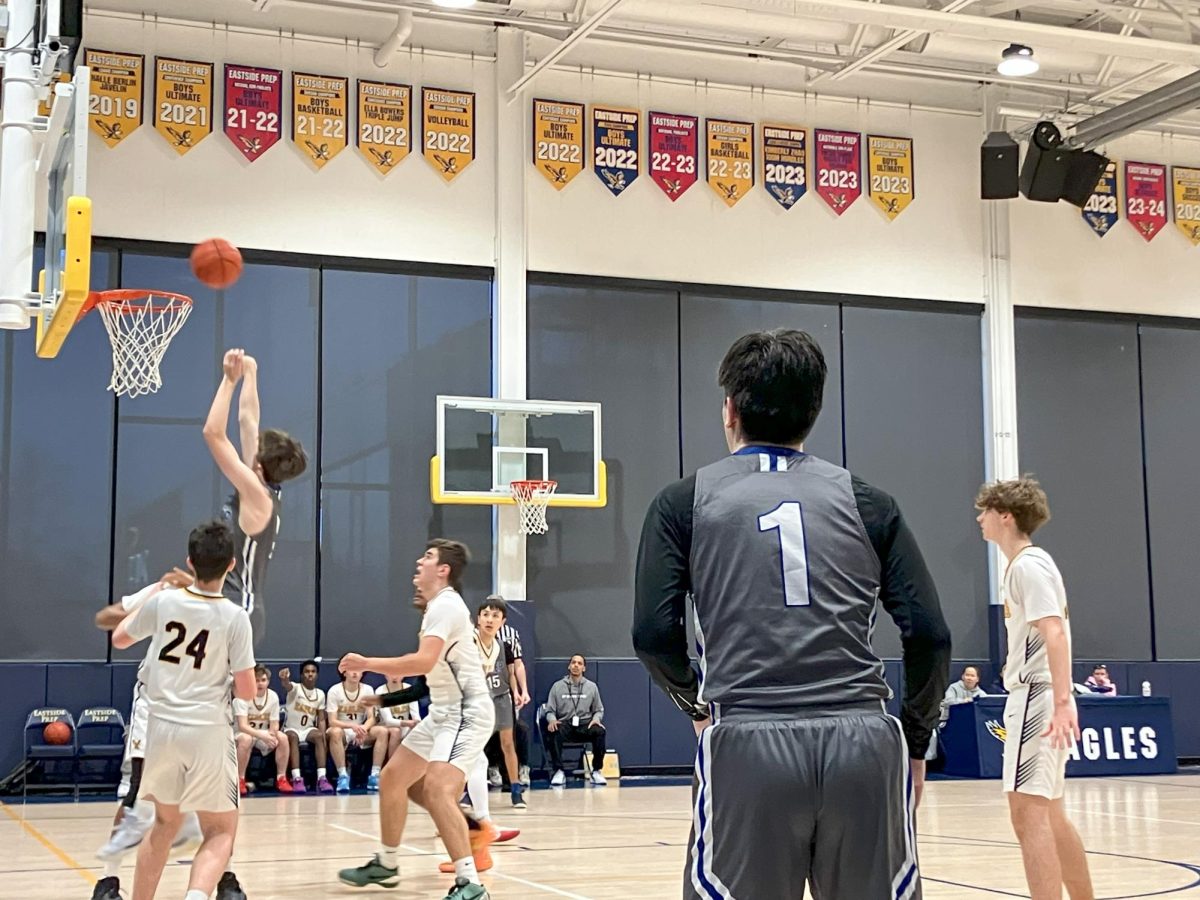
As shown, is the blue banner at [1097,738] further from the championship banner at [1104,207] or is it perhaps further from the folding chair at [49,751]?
the folding chair at [49,751]

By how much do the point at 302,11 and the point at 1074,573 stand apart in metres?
11.9

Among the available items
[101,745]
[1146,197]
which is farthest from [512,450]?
[1146,197]

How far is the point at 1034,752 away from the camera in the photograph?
546 cm

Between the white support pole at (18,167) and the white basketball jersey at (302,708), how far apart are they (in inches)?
335

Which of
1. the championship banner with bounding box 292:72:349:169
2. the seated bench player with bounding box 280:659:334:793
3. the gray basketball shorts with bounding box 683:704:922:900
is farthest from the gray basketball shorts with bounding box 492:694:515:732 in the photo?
the gray basketball shorts with bounding box 683:704:922:900

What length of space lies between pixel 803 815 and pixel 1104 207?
18.4m

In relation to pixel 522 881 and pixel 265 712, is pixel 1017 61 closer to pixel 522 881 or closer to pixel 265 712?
pixel 265 712

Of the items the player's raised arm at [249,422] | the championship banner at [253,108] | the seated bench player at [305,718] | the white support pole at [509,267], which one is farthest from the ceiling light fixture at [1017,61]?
the player's raised arm at [249,422]

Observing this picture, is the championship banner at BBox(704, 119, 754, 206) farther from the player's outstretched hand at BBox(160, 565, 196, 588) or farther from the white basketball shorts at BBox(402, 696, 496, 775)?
the player's outstretched hand at BBox(160, 565, 196, 588)

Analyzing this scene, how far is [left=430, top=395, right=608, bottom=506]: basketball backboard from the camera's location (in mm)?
15977

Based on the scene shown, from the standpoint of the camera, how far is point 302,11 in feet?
54.0

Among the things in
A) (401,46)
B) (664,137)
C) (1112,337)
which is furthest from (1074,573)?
(401,46)

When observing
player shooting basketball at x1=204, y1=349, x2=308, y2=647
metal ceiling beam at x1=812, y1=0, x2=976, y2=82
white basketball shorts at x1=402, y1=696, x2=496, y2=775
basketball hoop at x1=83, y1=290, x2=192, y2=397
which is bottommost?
white basketball shorts at x1=402, y1=696, x2=496, y2=775

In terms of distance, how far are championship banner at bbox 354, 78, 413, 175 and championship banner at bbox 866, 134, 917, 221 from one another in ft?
19.8
